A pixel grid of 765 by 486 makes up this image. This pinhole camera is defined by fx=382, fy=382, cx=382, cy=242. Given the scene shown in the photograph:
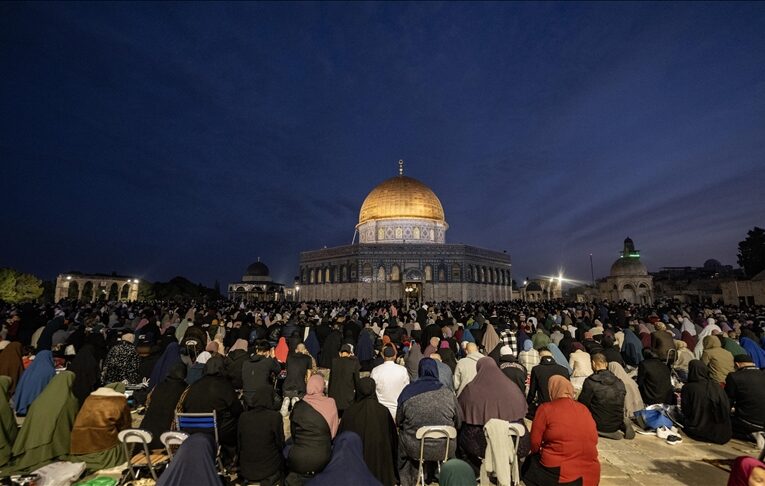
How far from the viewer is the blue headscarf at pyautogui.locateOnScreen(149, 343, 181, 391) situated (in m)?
7.14

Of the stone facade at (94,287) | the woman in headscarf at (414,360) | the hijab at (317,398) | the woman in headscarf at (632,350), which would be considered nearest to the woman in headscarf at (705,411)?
the woman in headscarf at (632,350)

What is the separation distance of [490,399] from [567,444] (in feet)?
3.47

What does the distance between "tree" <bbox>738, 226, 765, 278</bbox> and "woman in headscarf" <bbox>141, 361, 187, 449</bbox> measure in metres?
60.3

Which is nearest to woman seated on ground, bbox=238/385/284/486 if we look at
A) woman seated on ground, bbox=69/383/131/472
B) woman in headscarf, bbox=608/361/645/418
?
woman seated on ground, bbox=69/383/131/472

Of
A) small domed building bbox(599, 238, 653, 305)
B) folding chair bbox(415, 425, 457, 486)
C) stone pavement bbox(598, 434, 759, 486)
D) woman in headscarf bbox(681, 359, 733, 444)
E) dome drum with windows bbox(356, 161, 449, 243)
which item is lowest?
stone pavement bbox(598, 434, 759, 486)

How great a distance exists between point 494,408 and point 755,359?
7664 millimetres

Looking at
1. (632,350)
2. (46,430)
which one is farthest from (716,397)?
(46,430)

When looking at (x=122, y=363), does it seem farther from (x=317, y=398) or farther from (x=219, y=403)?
(x=317, y=398)

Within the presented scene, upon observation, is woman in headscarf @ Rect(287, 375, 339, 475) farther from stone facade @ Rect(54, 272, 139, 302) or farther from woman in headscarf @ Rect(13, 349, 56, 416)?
stone facade @ Rect(54, 272, 139, 302)

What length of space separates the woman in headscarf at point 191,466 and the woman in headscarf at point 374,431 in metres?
1.40

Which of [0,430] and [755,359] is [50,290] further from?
[755,359]

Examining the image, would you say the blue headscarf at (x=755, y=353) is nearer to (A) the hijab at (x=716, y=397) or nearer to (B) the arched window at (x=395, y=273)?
(A) the hijab at (x=716, y=397)

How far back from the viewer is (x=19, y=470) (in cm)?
442

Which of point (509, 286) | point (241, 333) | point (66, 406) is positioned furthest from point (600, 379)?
point (509, 286)
